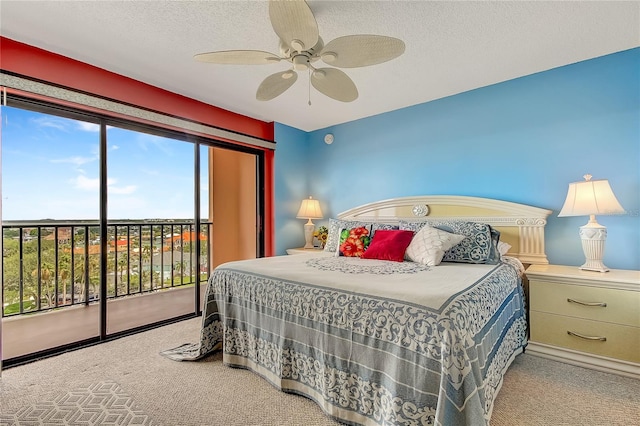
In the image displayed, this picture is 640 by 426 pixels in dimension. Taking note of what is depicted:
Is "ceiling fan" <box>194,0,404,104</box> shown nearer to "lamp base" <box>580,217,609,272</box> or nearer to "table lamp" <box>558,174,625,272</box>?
"table lamp" <box>558,174,625,272</box>

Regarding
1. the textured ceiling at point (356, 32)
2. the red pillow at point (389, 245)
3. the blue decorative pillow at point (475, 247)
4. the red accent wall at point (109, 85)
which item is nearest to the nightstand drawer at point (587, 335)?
the blue decorative pillow at point (475, 247)

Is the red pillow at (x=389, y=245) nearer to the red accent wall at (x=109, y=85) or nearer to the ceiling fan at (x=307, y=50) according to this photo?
the ceiling fan at (x=307, y=50)

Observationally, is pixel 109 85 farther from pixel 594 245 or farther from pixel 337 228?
pixel 594 245

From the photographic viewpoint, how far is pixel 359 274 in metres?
1.98

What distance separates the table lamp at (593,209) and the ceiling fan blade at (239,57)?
8.13 feet

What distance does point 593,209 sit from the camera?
7.20 feet

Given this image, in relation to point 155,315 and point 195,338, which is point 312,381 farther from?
point 155,315

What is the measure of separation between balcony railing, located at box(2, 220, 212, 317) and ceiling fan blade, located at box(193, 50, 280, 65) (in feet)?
6.55

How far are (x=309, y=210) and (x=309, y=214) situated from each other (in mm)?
59

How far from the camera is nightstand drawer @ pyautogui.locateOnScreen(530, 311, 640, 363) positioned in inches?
77.4

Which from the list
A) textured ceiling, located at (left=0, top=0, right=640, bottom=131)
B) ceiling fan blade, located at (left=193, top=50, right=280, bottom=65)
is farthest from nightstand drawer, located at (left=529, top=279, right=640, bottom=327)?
ceiling fan blade, located at (left=193, top=50, right=280, bottom=65)

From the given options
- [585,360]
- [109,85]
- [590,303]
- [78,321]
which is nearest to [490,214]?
[590,303]

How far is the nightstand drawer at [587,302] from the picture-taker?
6.45 ft

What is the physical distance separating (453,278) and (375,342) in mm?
728
